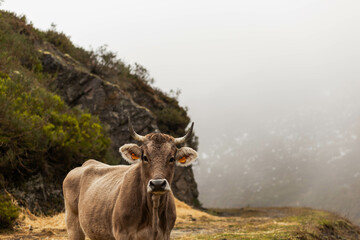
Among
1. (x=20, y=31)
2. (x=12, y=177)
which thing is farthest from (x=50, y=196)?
(x=20, y=31)

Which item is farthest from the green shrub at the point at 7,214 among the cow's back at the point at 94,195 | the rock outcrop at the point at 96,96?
the rock outcrop at the point at 96,96

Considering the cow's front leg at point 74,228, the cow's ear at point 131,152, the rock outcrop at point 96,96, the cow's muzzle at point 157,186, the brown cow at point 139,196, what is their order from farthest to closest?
1. the rock outcrop at point 96,96
2. the cow's front leg at point 74,228
3. the cow's ear at point 131,152
4. the brown cow at point 139,196
5. the cow's muzzle at point 157,186

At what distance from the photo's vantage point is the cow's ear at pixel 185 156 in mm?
5762

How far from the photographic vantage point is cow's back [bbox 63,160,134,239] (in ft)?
19.0

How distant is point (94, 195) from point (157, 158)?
6.15 ft

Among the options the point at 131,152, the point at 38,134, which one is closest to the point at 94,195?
the point at 131,152

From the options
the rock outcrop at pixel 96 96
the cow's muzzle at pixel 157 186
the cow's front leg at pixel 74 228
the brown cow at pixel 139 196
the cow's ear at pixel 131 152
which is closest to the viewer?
the cow's muzzle at pixel 157 186

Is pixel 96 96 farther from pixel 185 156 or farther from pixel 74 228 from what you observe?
pixel 185 156

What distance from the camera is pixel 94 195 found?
627 cm

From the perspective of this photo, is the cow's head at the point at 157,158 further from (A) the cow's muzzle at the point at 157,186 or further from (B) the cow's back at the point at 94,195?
(B) the cow's back at the point at 94,195

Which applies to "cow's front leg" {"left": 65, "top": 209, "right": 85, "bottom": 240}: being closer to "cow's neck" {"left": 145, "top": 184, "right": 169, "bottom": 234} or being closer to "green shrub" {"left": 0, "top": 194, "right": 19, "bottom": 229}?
"cow's neck" {"left": 145, "top": 184, "right": 169, "bottom": 234}

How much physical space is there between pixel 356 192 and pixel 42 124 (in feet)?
230

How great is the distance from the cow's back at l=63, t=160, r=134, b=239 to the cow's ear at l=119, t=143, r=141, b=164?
60cm

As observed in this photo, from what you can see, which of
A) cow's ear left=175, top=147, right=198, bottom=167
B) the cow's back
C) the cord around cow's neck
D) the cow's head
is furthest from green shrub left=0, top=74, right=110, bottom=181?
the cord around cow's neck
